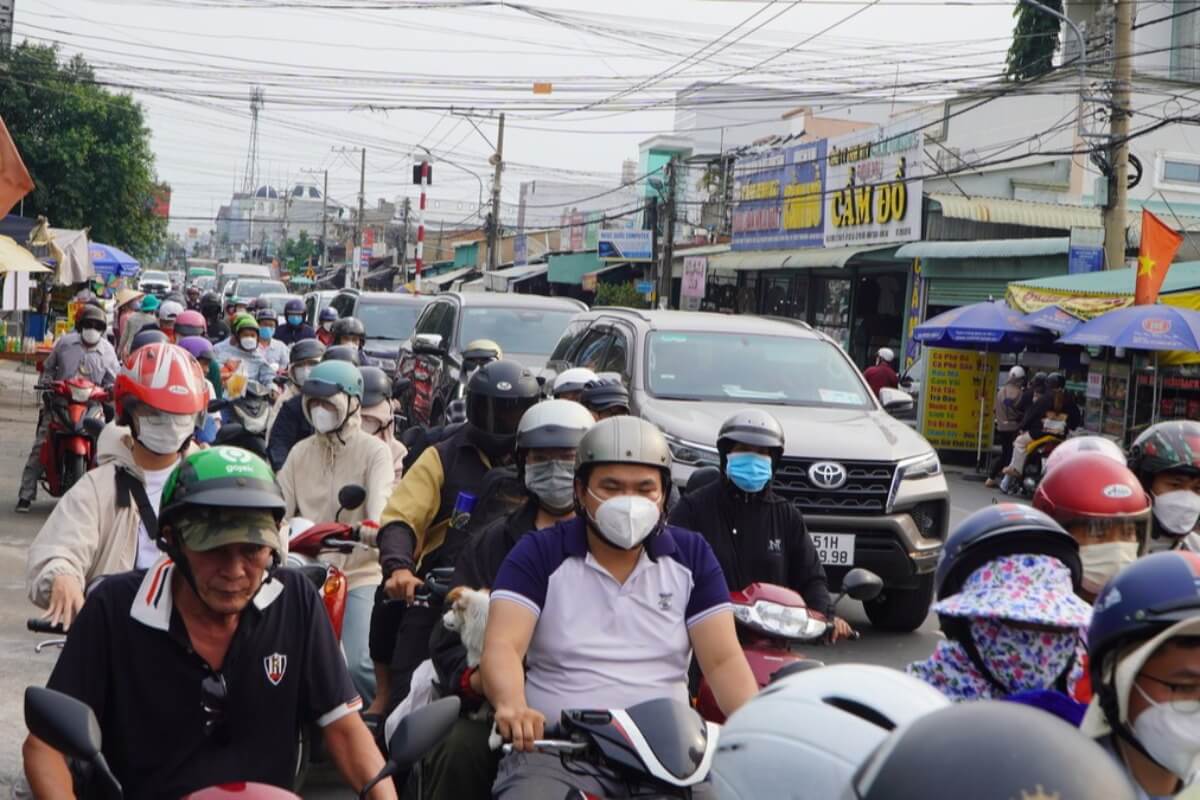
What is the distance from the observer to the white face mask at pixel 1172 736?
2.68 m

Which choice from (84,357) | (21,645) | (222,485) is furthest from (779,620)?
(84,357)

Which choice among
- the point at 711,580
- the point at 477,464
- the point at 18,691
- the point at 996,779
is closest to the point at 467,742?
the point at 711,580

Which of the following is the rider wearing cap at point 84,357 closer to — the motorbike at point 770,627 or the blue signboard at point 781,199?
the motorbike at point 770,627

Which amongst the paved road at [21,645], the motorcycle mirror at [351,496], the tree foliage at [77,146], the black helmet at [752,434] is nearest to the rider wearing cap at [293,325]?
the paved road at [21,645]

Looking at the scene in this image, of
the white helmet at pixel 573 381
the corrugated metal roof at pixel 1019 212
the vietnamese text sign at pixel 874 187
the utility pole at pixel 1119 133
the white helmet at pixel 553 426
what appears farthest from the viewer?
A: the vietnamese text sign at pixel 874 187

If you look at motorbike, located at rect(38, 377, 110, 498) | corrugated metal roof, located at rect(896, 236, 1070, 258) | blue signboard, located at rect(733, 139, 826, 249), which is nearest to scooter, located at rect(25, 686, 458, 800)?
motorbike, located at rect(38, 377, 110, 498)

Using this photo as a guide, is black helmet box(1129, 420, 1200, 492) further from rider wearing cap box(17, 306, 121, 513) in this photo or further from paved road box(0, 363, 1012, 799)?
rider wearing cap box(17, 306, 121, 513)

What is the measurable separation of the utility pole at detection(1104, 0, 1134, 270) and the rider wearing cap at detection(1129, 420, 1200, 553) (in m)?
15.5

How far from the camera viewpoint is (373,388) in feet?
29.3

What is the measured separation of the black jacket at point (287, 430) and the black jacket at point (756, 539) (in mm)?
2801

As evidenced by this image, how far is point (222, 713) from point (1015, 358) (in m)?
24.6

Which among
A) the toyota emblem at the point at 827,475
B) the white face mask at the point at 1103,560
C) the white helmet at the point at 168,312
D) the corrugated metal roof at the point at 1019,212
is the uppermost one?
the corrugated metal roof at the point at 1019,212

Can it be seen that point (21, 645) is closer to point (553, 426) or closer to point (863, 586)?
point (553, 426)

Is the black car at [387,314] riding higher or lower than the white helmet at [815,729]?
higher
